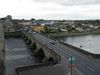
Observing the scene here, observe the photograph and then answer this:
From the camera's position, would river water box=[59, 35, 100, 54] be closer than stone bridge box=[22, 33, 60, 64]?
No

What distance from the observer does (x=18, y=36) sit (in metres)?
128

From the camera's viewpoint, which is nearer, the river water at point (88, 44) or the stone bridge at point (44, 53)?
the stone bridge at point (44, 53)

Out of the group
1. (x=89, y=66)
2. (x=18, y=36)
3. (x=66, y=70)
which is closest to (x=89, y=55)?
(x=89, y=66)

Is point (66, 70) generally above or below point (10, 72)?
above

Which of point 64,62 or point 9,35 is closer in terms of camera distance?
point 64,62

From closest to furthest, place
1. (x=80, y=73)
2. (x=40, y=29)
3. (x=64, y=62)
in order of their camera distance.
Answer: (x=80, y=73) → (x=64, y=62) → (x=40, y=29)

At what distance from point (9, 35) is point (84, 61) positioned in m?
99.1

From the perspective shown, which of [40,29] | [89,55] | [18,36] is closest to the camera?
[89,55]

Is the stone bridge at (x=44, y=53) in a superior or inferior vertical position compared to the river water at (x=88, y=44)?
superior

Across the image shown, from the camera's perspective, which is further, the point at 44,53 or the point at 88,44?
the point at 88,44

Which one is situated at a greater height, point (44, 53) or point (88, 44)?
point (44, 53)

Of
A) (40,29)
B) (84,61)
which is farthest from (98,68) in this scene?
(40,29)

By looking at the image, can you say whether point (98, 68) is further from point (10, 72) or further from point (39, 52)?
point (39, 52)

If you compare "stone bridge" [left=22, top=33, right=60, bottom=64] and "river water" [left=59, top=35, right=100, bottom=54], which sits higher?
"stone bridge" [left=22, top=33, right=60, bottom=64]
